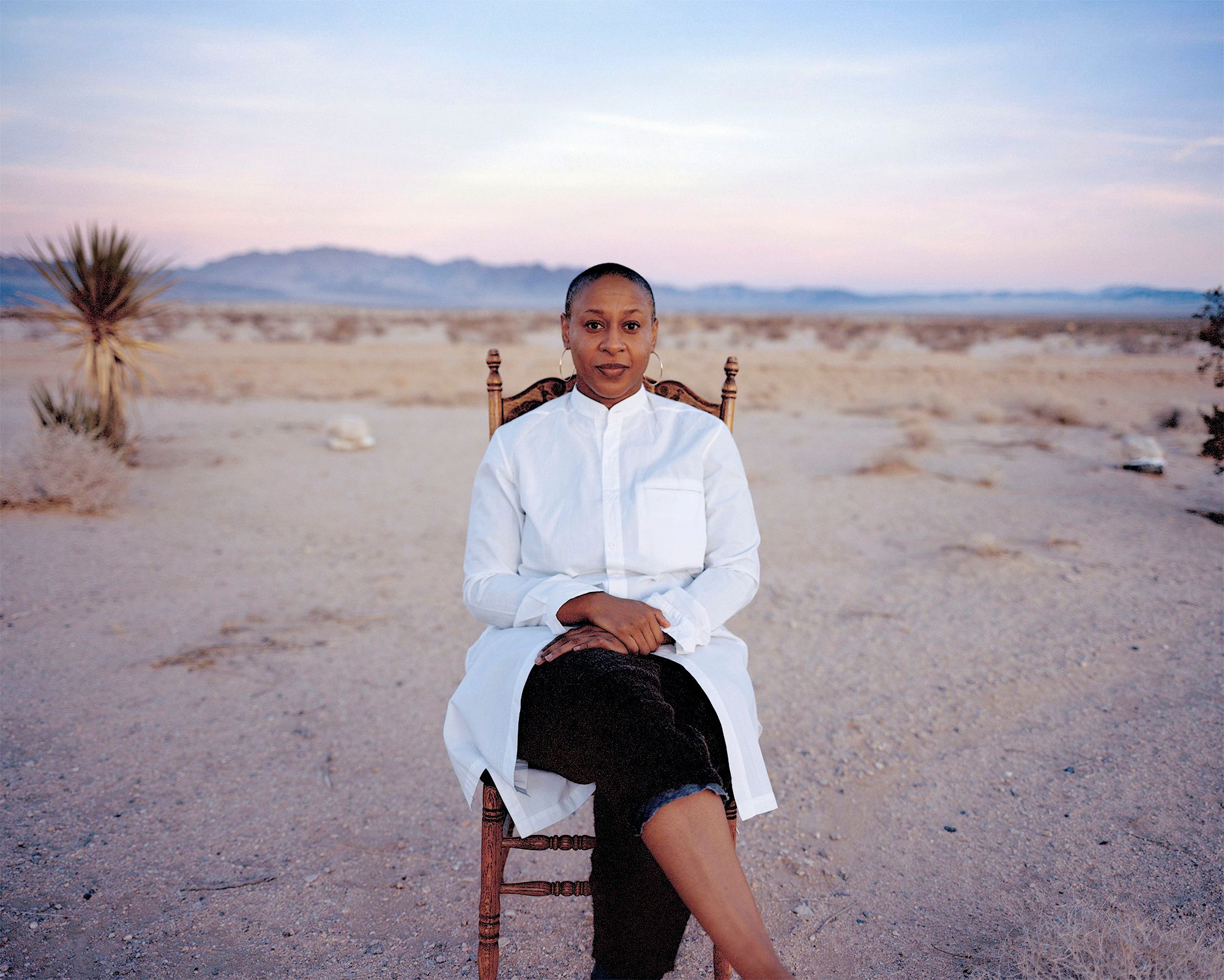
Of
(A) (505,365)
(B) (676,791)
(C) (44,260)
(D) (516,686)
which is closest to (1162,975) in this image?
(B) (676,791)

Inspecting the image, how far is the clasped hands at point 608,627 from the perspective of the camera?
204 centimetres

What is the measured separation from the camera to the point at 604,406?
2.41 meters

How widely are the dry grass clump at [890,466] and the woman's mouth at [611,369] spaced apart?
23.1ft

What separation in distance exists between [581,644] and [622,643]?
0.11 meters

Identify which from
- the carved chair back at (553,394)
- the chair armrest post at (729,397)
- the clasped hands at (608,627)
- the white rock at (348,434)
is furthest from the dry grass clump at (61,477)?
the clasped hands at (608,627)

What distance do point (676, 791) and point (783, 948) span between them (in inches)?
40.7

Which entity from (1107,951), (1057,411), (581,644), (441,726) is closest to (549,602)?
(581,644)

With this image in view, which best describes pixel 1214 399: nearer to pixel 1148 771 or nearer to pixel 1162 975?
pixel 1148 771

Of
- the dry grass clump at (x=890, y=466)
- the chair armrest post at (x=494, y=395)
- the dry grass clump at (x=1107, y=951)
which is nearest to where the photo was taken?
the dry grass clump at (x=1107, y=951)

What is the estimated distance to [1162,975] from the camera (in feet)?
6.45

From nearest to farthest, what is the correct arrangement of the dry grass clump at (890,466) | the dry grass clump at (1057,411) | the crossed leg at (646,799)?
the crossed leg at (646,799) → the dry grass clump at (890,466) → the dry grass clump at (1057,411)

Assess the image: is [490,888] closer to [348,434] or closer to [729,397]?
[729,397]

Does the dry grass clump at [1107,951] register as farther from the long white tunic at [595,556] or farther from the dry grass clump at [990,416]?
the dry grass clump at [990,416]

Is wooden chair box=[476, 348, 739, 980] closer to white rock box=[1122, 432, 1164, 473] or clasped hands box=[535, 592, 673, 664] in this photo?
clasped hands box=[535, 592, 673, 664]
